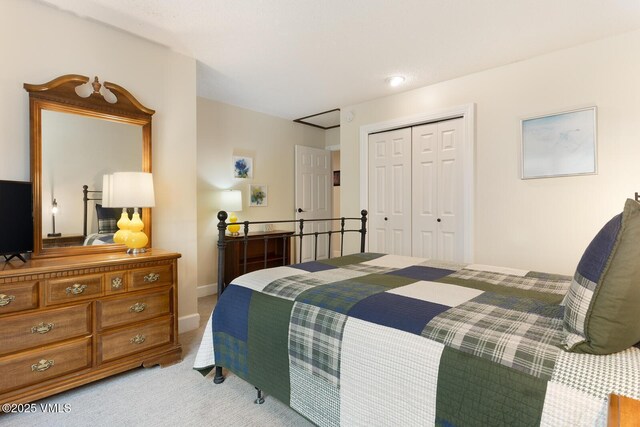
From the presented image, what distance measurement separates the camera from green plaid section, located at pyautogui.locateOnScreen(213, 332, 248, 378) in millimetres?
1753

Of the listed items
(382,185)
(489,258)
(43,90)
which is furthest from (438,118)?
(43,90)

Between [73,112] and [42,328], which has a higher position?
[73,112]

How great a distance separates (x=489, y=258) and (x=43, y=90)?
3.82 metres

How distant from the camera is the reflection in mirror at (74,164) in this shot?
2.17 m

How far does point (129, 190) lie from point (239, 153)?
2248 millimetres

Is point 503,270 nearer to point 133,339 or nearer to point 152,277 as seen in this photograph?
point 152,277

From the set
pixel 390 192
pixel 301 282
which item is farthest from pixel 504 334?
pixel 390 192

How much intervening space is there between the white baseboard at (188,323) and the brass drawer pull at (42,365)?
1.07m

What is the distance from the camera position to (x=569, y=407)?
0.83 m

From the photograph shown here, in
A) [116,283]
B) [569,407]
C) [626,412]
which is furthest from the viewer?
[116,283]

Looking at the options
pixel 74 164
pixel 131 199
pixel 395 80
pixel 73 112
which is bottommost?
pixel 131 199

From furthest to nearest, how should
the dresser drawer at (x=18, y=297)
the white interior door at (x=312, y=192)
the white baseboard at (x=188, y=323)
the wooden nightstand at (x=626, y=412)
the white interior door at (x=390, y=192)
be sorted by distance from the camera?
the white interior door at (x=312, y=192)
the white interior door at (x=390, y=192)
the white baseboard at (x=188, y=323)
the dresser drawer at (x=18, y=297)
the wooden nightstand at (x=626, y=412)

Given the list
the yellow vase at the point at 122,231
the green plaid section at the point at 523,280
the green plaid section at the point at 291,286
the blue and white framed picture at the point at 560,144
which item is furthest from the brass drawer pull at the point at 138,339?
the blue and white framed picture at the point at 560,144

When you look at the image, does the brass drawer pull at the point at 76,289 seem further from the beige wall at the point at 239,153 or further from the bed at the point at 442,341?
the beige wall at the point at 239,153
